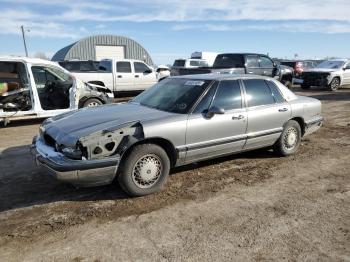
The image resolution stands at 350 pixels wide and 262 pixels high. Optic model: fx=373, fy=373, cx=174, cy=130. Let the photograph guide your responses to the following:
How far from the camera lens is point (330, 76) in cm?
1866

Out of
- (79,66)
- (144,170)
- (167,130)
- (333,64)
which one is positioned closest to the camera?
(144,170)

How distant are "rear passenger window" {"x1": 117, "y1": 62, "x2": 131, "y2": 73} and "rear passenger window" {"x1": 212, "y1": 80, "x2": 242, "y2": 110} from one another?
1119cm

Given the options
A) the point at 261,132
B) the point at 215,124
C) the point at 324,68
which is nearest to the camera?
the point at 215,124

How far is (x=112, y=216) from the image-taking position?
4.27 metres

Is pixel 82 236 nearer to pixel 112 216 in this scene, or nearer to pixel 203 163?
pixel 112 216

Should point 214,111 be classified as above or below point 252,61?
below

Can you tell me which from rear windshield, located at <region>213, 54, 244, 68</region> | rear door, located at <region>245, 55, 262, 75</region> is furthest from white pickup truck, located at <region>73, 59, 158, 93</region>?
rear door, located at <region>245, 55, 262, 75</region>

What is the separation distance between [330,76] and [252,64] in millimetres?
5691

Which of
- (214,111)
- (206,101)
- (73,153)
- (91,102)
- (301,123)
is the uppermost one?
(206,101)

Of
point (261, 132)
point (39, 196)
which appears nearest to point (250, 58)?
point (261, 132)

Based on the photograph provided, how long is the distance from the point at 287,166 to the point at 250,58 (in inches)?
390

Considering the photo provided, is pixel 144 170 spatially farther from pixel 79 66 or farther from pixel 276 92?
pixel 79 66

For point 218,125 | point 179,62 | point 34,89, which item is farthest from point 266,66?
point 218,125

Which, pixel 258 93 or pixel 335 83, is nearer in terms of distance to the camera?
pixel 258 93
